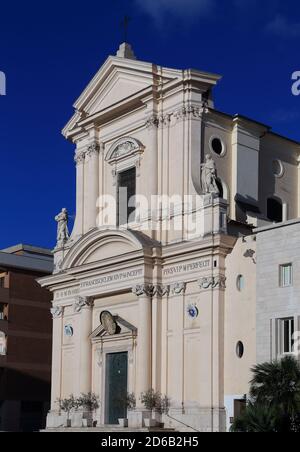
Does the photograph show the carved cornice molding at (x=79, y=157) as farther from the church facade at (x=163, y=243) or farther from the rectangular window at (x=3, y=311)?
the rectangular window at (x=3, y=311)

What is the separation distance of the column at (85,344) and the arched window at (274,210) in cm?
Answer: 908

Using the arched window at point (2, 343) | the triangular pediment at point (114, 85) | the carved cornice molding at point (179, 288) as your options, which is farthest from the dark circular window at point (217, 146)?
the arched window at point (2, 343)

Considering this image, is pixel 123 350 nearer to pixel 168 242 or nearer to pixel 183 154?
pixel 168 242

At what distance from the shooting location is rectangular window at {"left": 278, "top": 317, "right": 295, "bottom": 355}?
31.0 meters

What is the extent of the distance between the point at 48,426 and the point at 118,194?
1123cm

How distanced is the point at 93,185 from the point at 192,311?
9639mm

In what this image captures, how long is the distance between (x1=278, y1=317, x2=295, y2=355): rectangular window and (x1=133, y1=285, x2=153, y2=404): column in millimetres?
6679

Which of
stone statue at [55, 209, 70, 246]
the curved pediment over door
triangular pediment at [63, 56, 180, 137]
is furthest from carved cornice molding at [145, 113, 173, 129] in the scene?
stone statue at [55, 209, 70, 246]

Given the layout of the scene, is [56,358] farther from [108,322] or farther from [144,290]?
[144,290]

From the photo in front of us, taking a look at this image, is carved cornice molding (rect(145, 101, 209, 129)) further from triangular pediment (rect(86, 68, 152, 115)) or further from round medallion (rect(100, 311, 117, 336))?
round medallion (rect(100, 311, 117, 336))

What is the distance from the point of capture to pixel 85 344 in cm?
3984

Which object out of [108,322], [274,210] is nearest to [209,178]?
[274,210]

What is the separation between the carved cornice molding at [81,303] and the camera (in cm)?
4028

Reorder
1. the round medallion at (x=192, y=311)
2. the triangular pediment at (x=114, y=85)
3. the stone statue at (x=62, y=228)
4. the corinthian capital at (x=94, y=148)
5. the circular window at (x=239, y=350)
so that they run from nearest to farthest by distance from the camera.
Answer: the circular window at (x=239, y=350), the round medallion at (x=192, y=311), the triangular pediment at (x=114, y=85), the corinthian capital at (x=94, y=148), the stone statue at (x=62, y=228)
